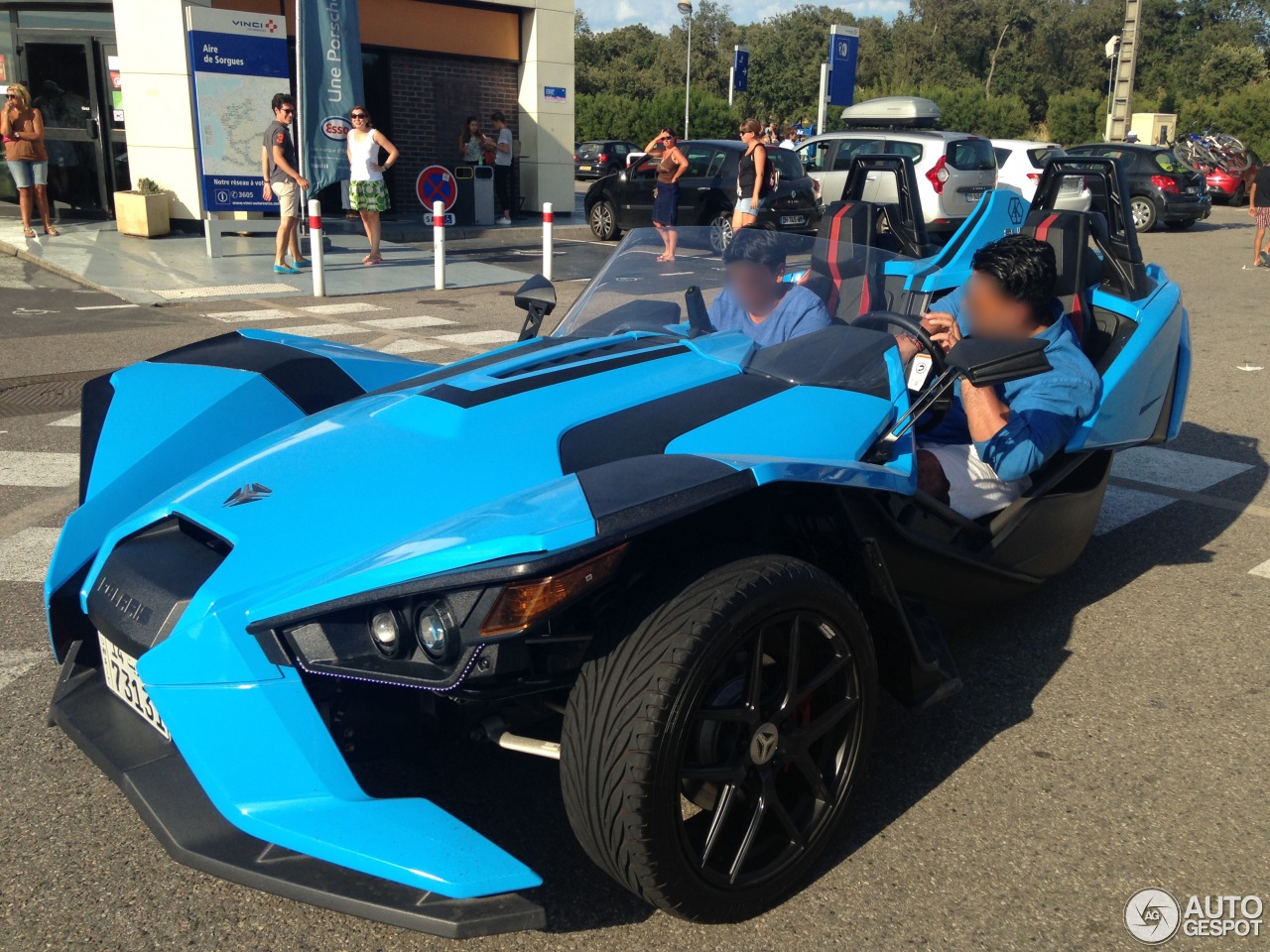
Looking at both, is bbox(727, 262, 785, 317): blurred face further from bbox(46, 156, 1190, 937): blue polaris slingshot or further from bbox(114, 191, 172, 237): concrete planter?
bbox(114, 191, 172, 237): concrete planter

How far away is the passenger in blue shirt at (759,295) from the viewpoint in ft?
10.8

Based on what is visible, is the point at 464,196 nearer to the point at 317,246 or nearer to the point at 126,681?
the point at 317,246

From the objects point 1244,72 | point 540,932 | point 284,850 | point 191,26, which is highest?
point 1244,72

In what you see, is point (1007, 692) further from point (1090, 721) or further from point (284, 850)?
point (284, 850)

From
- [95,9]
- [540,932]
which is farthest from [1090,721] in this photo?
[95,9]

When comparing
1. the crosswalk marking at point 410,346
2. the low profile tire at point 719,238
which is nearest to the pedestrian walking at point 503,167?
the crosswalk marking at point 410,346

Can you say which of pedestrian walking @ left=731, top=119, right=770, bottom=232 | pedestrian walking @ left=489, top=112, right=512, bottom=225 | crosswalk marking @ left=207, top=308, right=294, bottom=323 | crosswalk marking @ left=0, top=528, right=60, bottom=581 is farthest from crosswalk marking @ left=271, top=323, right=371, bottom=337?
pedestrian walking @ left=489, top=112, right=512, bottom=225

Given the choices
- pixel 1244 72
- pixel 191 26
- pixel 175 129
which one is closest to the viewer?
pixel 191 26

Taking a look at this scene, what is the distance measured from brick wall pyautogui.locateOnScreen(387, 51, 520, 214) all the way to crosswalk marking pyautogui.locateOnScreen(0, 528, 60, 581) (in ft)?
46.9

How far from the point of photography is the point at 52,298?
1066 centimetres

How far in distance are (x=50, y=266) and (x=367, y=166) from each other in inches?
149

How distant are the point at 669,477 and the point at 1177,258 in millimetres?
16752

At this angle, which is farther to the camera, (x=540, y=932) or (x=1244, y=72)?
(x=1244, y=72)

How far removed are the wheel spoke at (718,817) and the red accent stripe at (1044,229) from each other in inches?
115
